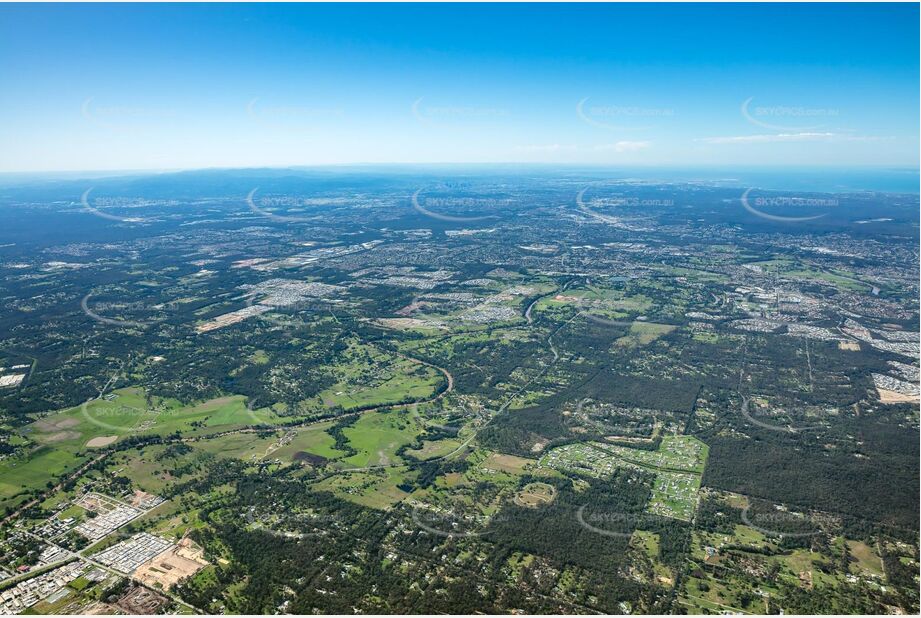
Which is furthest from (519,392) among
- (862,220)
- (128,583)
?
A: (862,220)

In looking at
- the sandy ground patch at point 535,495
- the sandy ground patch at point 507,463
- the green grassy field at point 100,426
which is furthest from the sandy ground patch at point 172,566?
the sandy ground patch at point 507,463

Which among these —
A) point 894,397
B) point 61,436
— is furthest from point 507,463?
point 894,397

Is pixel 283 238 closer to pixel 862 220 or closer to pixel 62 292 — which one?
pixel 62 292

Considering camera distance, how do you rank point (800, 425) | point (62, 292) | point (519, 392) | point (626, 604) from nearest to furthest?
point (626, 604) < point (800, 425) < point (519, 392) < point (62, 292)

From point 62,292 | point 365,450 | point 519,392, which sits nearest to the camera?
point 365,450

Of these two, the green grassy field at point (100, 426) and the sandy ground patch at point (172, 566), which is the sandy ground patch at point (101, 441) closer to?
the green grassy field at point (100, 426)
